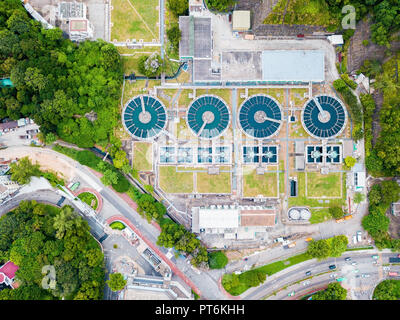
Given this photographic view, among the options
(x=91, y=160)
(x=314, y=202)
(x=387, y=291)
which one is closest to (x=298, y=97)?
(x=314, y=202)

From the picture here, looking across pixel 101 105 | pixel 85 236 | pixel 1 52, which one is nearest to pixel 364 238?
pixel 85 236

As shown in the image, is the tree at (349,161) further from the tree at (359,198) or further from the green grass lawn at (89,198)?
the green grass lawn at (89,198)

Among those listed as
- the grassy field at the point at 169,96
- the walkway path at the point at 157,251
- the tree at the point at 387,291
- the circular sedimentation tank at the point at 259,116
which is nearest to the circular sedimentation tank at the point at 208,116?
the circular sedimentation tank at the point at 259,116

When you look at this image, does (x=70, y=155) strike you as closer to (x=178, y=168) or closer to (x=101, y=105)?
(x=101, y=105)

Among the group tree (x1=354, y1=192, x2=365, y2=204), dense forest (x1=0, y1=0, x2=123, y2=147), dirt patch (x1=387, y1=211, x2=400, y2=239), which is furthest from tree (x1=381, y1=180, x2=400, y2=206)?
dense forest (x1=0, y1=0, x2=123, y2=147)

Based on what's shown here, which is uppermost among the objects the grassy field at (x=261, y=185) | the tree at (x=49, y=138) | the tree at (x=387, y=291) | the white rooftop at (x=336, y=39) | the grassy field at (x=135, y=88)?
the white rooftop at (x=336, y=39)

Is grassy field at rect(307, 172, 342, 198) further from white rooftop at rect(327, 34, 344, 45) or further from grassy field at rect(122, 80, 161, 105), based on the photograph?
grassy field at rect(122, 80, 161, 105)
